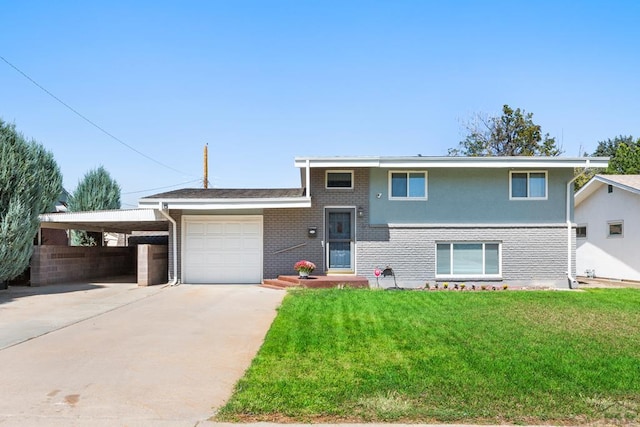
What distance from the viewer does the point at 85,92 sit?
56.3 feet

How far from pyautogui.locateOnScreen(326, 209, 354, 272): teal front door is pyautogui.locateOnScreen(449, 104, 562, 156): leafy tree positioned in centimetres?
2433

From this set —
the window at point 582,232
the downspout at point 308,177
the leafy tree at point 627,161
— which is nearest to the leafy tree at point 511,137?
the leafy tree at point 627,161

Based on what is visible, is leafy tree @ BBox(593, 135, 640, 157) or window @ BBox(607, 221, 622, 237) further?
leafy tree @ BBox(593, 135, 640, 157)

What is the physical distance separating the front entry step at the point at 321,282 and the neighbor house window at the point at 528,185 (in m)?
5.83

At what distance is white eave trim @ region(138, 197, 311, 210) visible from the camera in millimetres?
14742

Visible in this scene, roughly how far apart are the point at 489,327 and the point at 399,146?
59.8 feet

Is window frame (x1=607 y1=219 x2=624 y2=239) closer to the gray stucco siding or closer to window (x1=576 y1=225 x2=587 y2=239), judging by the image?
window (x1=576 y1=225 x2=587 y2=239)

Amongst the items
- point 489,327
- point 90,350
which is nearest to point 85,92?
point 90,350

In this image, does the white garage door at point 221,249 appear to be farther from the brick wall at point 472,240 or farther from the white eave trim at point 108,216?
the brick wall at point 472,240

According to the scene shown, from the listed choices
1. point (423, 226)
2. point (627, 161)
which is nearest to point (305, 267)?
point (423, 226)

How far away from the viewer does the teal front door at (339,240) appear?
15531 mm

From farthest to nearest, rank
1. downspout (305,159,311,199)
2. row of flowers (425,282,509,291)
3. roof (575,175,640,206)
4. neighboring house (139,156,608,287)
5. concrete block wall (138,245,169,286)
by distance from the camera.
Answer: roof (575,175,640,206) → neighboring house (139,156,608,287) → concrete block wall (138,245,169,286) → row of flowers (425,282,509,291) → downspout (305,159,311,199)

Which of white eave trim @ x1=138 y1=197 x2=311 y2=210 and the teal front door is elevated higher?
white eave trim @ x1=138 y1=197 x2=311 y2=210

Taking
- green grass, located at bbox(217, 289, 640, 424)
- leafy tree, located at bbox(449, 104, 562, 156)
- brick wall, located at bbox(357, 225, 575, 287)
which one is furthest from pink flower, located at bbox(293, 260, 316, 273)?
leafy tree, located at bbox(449, 104, 562, 156)
